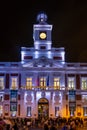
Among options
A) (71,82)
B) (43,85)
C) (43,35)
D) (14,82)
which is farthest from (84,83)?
(14,82)

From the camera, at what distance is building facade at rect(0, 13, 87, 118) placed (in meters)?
68.8

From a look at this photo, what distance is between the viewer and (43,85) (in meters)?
69.9

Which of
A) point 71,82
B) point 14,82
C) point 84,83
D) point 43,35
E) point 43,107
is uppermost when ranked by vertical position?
point 43,35

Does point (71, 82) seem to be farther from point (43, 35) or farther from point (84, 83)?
point (43, 35)

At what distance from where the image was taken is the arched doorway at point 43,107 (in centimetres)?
6912

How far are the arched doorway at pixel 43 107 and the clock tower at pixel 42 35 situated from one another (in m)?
8.99

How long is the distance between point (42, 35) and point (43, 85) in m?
8.71

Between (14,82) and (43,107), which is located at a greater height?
(14,82)

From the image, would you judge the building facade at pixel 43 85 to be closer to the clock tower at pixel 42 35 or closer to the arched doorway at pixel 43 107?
the arched doorway at pixel 43 107

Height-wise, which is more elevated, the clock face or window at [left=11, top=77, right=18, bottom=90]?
the clock face

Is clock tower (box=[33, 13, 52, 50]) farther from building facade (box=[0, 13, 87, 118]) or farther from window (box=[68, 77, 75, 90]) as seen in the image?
window (box=[68, 77, 75, 90])

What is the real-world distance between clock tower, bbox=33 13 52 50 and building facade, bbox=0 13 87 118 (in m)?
0.18

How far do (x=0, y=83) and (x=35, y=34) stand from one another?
10.2 metres

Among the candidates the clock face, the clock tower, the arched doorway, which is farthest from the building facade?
the clock face
